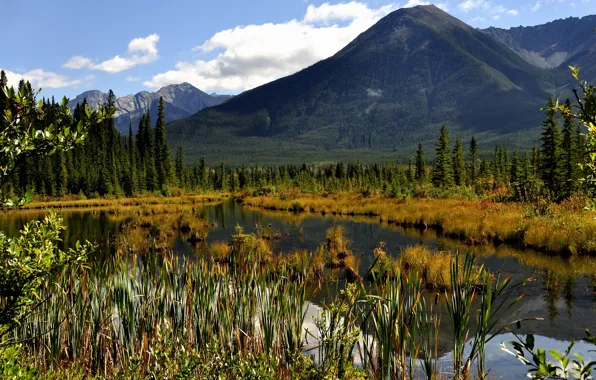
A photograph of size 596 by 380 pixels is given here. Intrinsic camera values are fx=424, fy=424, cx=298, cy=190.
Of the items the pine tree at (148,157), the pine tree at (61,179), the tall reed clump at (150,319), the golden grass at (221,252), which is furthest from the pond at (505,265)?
the pine tree at (148,157)

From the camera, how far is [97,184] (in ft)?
283

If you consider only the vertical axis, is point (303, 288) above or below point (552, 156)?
below

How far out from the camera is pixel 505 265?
1970cm

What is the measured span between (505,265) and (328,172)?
108 meters

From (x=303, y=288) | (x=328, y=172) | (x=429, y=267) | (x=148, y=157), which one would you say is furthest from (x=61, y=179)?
(x=303, y=288)

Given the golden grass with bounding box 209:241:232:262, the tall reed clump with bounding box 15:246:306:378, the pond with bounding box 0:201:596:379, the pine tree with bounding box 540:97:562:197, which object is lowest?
the pond with bounding box 0:201:596:379

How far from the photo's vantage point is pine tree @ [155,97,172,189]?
3691 inches

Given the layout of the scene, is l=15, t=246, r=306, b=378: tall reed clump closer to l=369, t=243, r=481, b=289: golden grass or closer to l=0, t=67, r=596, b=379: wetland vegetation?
l=0, t=67, r=596, b=379: wetland vegetation

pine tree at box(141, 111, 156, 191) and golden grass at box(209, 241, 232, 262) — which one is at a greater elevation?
pine tree at box(141, 111, 156, 191)

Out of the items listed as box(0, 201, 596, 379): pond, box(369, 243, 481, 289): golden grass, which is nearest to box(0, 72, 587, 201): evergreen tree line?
box(0, 201, 596, 379): pond

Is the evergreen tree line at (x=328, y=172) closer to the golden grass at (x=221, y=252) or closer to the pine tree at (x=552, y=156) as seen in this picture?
the pine tree at (x=552, y=156)

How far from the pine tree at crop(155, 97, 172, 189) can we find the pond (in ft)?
175

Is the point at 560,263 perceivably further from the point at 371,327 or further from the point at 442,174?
the point at 442,174

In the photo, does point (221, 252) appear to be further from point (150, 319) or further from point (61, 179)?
point (61, 179)
